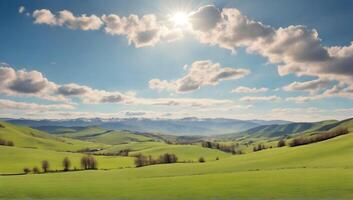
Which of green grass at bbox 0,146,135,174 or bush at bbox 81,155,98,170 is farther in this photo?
bush at bbox 81,155,98,170

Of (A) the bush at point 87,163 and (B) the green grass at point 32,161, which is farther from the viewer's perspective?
(A) the bush at point 87,163

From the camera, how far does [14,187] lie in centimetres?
6700

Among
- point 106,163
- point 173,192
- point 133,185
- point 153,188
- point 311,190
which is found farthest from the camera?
point 106,163

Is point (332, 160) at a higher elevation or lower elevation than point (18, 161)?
lower

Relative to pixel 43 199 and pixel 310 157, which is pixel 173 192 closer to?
pixel 43 199

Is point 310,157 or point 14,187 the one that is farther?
point 310,157

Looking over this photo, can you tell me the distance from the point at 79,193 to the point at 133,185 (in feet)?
34.0

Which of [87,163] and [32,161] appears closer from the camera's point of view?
[87,163]

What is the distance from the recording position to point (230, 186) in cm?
6028

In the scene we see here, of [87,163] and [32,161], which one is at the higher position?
[32,161]

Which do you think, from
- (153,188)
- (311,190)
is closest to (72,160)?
(153,188)

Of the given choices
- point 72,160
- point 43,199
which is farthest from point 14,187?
point 72,160

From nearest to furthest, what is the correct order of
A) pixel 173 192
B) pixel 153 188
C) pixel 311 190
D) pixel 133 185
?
pixel 311 190
pixel 173 192
pixel 153 188
pixel 133 185

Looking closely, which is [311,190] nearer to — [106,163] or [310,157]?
[310,157]
